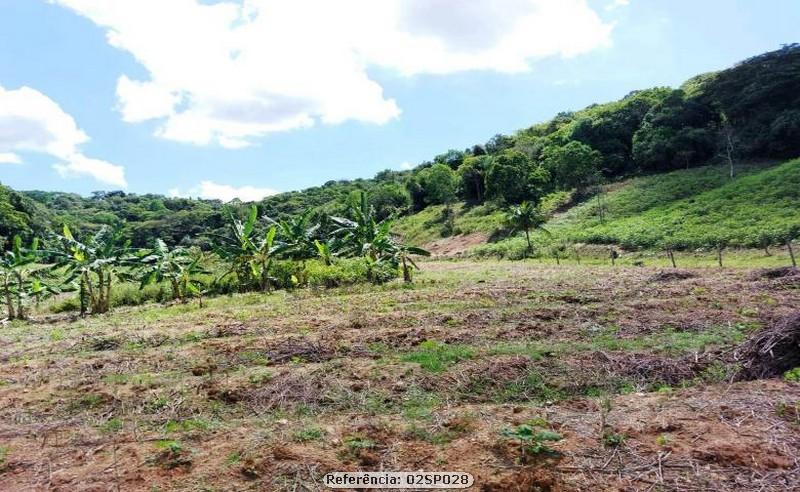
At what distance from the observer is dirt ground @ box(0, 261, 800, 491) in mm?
4324

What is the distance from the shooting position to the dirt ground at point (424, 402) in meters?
4.32

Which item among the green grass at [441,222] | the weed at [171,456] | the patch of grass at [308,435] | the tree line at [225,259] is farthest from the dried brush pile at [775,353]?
the green grass at [441,222]

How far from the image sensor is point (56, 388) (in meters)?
7.77

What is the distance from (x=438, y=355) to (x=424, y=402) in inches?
71.8

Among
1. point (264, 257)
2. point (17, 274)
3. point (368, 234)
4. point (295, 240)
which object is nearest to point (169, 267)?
point (264, 257)

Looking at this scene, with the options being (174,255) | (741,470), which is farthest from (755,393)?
(174,255)

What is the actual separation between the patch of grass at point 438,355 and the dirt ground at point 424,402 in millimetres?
45

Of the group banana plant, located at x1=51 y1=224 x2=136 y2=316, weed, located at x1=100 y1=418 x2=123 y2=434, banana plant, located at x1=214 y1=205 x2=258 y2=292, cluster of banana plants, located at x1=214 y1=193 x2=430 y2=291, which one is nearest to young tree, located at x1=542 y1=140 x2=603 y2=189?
cluster of banana plants, located at x1=214 y1=193 x2=430 y2=291

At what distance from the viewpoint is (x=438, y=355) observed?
8.05 metres

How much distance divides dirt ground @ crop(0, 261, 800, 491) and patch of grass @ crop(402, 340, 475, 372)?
4 cm

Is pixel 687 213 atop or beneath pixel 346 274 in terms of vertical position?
atop

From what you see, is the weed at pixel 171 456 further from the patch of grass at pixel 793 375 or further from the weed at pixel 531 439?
the patch of grass at pixel 793 375

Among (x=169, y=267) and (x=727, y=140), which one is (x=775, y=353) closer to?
(x=169, y=267)

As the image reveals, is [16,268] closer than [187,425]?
No
